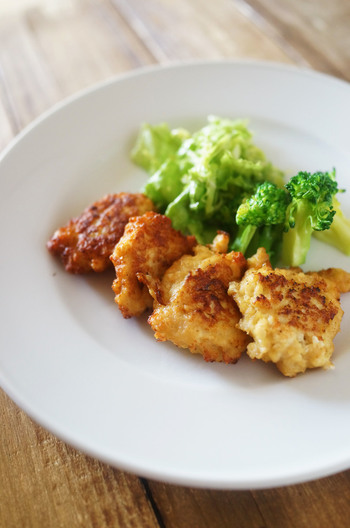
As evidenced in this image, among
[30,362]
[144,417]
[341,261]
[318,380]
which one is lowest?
[341,261]

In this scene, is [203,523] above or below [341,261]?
above

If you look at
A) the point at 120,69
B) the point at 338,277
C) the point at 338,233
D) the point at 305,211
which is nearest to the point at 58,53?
the point at 120,69

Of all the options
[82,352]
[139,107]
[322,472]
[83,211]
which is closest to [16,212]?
[83,211]

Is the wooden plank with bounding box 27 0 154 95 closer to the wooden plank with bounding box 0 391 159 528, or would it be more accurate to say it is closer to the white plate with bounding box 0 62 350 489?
the white plate with bounding box 0 62 350 489

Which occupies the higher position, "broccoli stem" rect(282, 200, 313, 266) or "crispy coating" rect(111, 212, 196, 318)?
"crispy coating" rect(111, 212, 196, 318)

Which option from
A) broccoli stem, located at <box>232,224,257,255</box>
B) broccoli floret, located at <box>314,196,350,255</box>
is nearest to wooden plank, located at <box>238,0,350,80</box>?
broccoli floret, located at <box>314,196,350,255</box>

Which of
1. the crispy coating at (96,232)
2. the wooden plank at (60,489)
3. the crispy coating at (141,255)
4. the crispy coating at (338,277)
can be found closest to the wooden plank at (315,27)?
the crispy coating at (338,277)

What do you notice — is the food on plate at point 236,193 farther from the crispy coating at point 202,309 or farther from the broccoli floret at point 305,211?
the crispy coating at point 202,309

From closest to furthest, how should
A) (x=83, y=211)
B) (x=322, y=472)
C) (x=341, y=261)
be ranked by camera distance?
(x=322, y=472), (x=341, y=261), (x=83, y=211)

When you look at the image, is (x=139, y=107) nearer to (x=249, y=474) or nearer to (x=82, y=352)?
(x=82, y=352)
